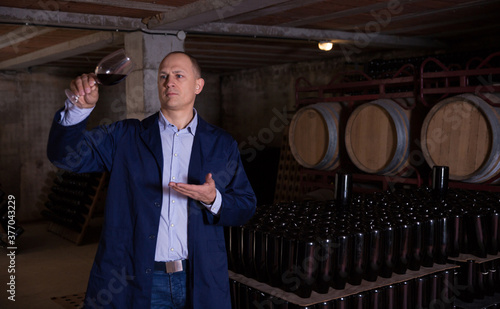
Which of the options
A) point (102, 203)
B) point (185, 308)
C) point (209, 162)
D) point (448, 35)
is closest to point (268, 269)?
point (185, 308)

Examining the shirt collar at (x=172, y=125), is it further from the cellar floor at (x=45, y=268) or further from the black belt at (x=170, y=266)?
the cellar floor at (x=45, y=268)

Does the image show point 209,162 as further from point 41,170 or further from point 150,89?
point 41,170

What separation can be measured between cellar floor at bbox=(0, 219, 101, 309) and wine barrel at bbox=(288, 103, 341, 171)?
8.90ft

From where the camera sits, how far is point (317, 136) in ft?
17.5

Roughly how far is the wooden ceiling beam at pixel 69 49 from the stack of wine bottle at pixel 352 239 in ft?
9.96

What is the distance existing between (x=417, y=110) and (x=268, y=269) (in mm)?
2860

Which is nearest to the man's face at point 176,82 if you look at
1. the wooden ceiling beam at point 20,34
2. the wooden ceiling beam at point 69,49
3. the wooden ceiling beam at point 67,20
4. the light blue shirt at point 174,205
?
the light blue shirt at point 174,205

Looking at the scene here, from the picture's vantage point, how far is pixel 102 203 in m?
9.46

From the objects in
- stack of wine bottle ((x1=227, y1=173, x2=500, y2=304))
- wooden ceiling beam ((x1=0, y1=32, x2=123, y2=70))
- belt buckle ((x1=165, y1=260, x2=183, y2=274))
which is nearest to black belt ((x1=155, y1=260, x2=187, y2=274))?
belt buckle ((x1=165, y1=260, x2=183, y2=274))

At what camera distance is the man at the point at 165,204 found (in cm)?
183

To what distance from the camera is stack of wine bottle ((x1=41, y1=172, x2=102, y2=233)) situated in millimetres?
7246

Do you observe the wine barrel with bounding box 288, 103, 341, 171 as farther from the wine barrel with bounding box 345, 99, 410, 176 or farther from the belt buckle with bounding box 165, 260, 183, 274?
the belt buckle with bounding box 165, 260, 183, 274

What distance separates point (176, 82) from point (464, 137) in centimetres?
288

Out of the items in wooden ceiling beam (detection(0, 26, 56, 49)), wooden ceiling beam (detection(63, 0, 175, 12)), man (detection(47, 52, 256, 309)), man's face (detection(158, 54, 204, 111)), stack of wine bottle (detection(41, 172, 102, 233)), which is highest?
wooden ceiling beam (detection(0, 26, 56, 49))
